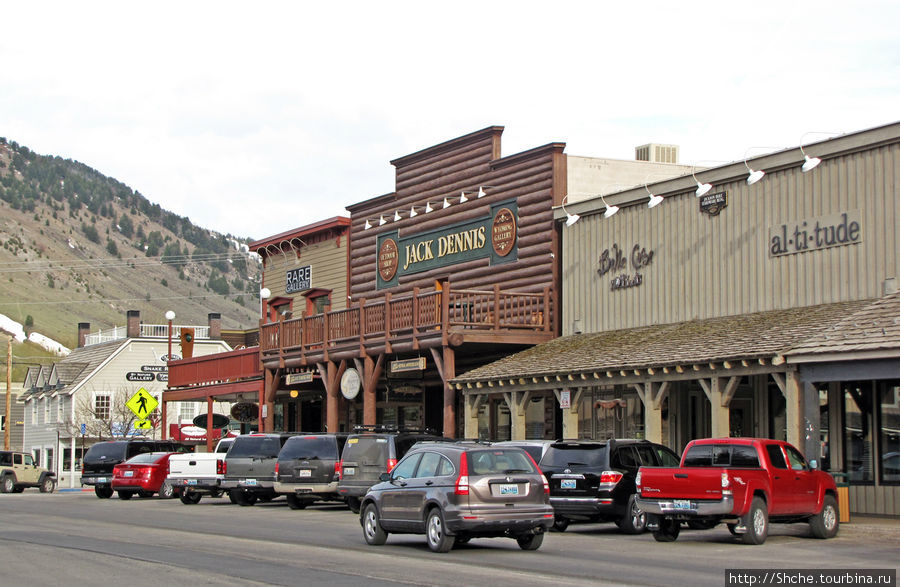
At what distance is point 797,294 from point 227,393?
2377 cm

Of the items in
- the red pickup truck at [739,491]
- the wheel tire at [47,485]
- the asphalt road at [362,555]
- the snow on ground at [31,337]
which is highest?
the snow on ground at [31,337]

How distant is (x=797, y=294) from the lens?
24281 mm

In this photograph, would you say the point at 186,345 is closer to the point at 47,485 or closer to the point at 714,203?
the point at 47,485

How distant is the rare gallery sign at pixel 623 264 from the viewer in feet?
94.1

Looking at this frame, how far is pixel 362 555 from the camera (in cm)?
1625

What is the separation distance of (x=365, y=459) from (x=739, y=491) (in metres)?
9.32

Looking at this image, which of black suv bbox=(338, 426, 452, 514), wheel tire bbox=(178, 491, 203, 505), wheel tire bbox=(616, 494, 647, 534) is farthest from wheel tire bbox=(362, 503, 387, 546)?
wheel tire bbox=(178, 491, 203, 505)

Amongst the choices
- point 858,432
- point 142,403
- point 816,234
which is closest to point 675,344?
point 816,234

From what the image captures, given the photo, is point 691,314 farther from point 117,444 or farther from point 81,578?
point 117,444

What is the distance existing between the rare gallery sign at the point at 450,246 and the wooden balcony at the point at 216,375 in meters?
6.00

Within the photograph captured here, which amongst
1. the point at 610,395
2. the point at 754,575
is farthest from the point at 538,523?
the point at 610,395

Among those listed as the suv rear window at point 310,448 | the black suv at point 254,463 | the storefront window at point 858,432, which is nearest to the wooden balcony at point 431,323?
the black suv at point 254,463

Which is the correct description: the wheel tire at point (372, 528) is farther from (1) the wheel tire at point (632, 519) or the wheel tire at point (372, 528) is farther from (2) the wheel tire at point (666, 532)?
(1) the wheel tire at point (632, 519)

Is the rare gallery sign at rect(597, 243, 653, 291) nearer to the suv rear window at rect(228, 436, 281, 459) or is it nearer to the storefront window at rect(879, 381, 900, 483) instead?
the storefront window at rect(879, 381, 900, 483)
